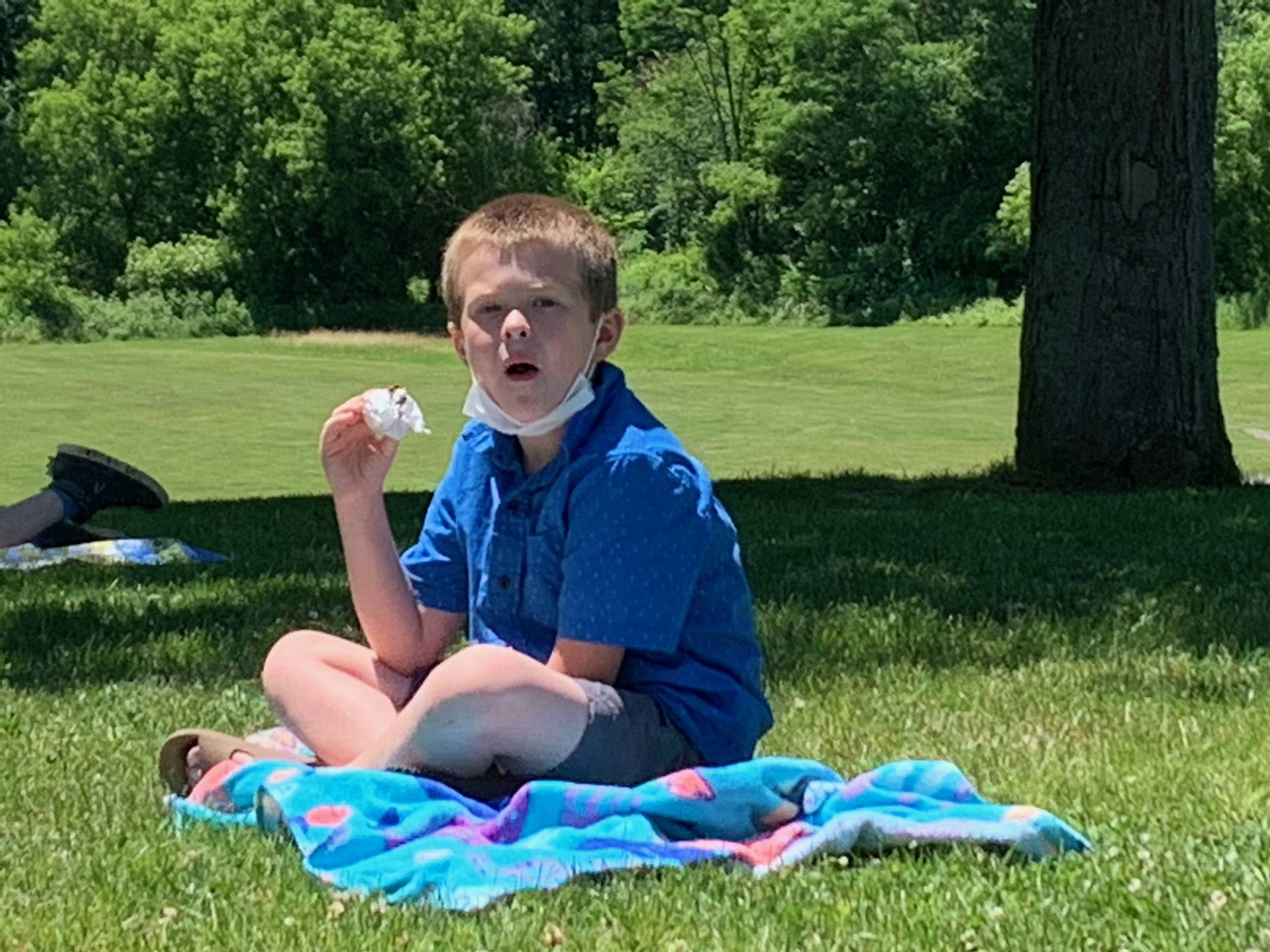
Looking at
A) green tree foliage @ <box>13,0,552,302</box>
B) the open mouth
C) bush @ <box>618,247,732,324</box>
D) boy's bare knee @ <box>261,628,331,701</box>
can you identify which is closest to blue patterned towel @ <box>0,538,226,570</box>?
boy's bare knee @ <box>261,628,331,701</box>

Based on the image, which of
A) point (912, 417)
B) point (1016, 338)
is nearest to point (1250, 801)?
point (912, 417)

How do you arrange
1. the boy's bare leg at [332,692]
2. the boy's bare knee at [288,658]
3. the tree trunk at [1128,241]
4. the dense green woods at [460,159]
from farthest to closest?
1. the dense green woods at [460,159]
2. the tree trunk at [1128,241]
3. the boy's bare knee at [288,658]
4. the boy's bare leg at [332,692]

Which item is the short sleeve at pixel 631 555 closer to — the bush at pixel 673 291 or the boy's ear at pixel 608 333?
the boy's ear at pixel 608 333

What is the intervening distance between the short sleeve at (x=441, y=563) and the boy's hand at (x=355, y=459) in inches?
6.6

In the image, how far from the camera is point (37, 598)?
7664 mm

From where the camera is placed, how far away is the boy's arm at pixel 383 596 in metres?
4.05

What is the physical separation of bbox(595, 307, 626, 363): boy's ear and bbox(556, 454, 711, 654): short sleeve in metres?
0.30

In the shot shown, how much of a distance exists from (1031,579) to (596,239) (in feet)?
13.4

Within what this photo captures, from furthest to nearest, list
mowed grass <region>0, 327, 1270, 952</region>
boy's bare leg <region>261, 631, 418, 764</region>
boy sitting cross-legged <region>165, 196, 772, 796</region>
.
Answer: boy's bare leg <region>261, 631, 418, 764</region>, boy sitting cross-legged <region>165, 196, 772, 796</region>, mowed grass <region>0, 327, 1270, 952</region>

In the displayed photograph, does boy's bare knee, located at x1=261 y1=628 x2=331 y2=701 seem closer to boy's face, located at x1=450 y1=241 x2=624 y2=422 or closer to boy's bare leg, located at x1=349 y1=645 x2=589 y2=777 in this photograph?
boy's bare leg, located at x1=349 y1=645 x2=589 y2=777

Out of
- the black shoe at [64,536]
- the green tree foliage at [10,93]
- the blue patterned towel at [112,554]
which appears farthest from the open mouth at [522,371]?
the green tree foliage at [10,93]

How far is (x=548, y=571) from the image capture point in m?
3.85

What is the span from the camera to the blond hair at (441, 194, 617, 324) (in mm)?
3830

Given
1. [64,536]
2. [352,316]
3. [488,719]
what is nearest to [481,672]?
[488,719]
